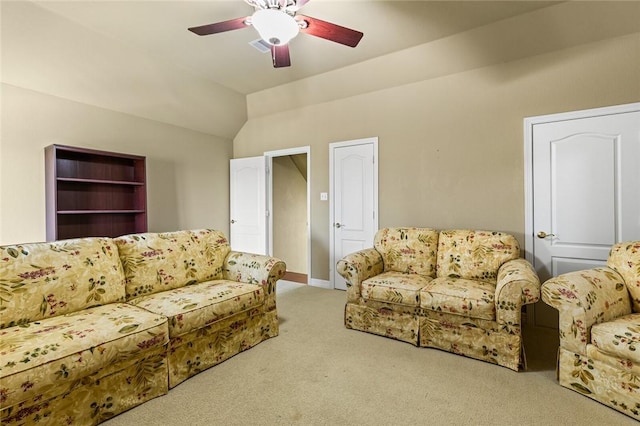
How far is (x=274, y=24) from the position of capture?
75.4 inches

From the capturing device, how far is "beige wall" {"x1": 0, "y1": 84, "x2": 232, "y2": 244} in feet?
9.67

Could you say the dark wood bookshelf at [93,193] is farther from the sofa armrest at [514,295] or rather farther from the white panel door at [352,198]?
the sofa armrest at [514,295]

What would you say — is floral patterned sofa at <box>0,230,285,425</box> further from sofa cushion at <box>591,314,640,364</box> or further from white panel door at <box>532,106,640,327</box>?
white panel door at <box>532,106,640,327</box>

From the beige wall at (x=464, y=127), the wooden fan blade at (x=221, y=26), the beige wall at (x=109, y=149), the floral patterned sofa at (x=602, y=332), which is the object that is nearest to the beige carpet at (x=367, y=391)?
the floral patterned sofa at (x=602, y=332)

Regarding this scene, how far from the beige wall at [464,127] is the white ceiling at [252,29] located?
538 mm

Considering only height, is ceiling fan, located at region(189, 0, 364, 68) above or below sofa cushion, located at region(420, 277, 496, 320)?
above

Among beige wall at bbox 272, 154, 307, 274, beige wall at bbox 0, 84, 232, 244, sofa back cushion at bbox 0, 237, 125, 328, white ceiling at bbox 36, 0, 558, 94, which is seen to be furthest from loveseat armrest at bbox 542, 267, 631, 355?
beige wall at bbox 0, 84, 232, 244

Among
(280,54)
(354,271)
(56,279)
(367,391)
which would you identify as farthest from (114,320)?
(280,54)

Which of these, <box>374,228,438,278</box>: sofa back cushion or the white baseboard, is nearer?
<box>374,228,438,278</box>: sofa back cushion

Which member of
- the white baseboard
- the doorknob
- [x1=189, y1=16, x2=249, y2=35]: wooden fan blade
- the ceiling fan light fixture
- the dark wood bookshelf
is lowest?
the white baseboard

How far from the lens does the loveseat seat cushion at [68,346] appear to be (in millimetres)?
1341

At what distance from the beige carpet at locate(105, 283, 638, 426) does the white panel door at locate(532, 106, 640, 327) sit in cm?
81

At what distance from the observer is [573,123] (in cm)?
280

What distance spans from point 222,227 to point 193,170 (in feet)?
3.48
